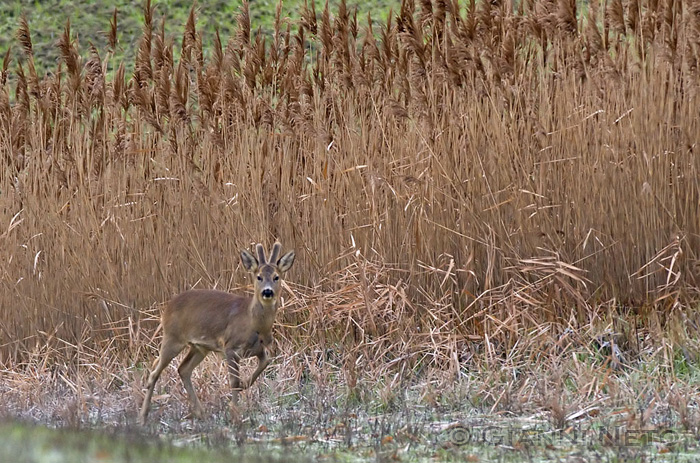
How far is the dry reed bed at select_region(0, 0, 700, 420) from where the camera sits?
25.0 ft

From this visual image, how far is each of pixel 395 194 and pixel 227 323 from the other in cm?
180

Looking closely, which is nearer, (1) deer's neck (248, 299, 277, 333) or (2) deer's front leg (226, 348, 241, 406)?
(2) deer's front leg (226, 348, 241, 406)

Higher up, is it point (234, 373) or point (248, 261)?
point (248, 261)

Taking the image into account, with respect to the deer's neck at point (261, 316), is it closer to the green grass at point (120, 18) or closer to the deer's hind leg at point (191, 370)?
the deer's hind leg at point (191, 370)

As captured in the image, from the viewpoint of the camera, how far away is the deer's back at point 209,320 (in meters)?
6.83

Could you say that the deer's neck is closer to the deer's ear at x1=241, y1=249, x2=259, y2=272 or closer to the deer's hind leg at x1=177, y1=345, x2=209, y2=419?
the deer's ear at x1=241, y1=249, x2=259, y2=272

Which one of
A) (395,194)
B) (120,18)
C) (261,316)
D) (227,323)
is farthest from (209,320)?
(120,18)

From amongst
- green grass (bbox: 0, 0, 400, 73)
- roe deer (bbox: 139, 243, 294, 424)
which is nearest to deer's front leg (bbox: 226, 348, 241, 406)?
roe deer (bbox: 139, 243, 294, 424)

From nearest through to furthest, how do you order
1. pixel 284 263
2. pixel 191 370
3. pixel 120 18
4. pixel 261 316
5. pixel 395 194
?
pixel 261 316 → pixel 284 263 → pixel 191 370 → pixel 395 194 → pixel 120 18

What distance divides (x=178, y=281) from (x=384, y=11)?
13713mm

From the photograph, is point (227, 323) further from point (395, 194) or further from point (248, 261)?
point (395, 194)

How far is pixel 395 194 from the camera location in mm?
8086

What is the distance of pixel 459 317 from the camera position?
302 inches

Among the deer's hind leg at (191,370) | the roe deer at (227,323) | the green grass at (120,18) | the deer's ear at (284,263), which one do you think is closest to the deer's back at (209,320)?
the roe deer at (227,323)
